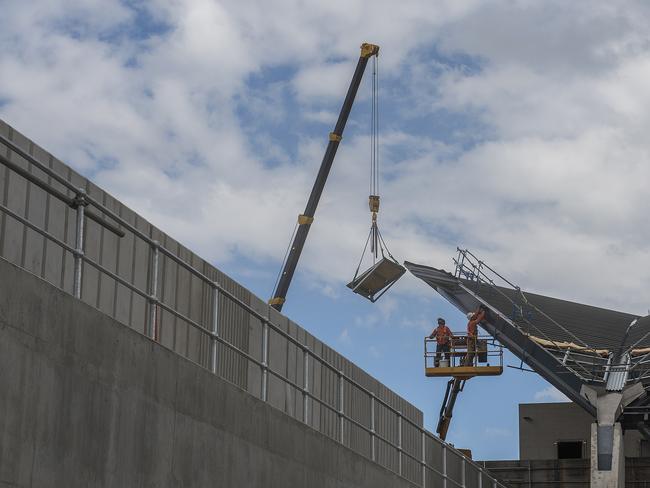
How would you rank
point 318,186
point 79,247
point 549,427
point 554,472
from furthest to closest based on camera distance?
1. point 318,186
2. point 549,427
3. point 554,472
4. point 79,247

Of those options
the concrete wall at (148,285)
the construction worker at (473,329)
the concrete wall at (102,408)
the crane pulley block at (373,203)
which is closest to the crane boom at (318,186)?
the crane pulley block at (373,203)

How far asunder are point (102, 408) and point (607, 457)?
75.5ft

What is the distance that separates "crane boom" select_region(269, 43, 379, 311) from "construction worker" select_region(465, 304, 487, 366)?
6990 mm

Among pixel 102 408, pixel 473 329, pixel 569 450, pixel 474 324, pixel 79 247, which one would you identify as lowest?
pixel 102 408

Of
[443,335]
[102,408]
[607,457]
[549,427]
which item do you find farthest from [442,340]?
[102,408]

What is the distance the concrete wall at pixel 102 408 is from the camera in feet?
30.5

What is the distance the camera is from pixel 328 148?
47.1m

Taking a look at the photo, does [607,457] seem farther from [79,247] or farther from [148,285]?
[79,247]

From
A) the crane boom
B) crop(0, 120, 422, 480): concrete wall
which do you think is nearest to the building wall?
the crane boom

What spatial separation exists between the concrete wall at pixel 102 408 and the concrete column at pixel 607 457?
18217 millimetres

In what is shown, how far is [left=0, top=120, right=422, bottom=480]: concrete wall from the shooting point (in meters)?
14.2

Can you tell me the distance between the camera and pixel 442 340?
38875mm

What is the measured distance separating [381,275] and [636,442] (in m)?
9.63

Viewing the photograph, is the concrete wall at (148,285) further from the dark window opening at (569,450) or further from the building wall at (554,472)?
the dark window opening at (569,450)
